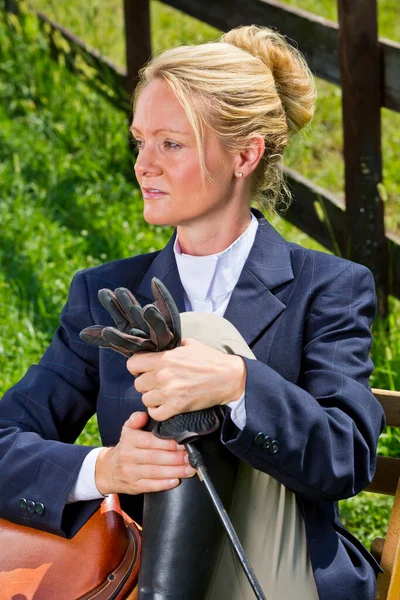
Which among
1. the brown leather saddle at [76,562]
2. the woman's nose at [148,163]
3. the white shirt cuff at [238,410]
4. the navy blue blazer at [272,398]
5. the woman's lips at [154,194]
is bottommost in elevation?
the brown leather saddle at [76,562]

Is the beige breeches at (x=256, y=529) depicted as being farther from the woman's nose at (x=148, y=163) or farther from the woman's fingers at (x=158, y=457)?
the woman's nose at (x=148, y=163)

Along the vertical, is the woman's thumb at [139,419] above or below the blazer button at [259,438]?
below

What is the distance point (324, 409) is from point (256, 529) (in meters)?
0.28

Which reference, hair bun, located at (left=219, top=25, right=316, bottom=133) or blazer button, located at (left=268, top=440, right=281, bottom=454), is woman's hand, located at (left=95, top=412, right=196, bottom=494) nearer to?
blazer button, located at (left=268, top=440, right=281, bottom=454)

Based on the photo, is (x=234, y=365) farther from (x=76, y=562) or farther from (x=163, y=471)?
(x=76, y=562)

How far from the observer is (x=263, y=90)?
8.09 feet

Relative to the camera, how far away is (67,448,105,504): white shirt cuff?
2260 millimetres

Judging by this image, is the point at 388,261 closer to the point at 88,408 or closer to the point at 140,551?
the point at 88,408

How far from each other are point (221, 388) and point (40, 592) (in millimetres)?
523

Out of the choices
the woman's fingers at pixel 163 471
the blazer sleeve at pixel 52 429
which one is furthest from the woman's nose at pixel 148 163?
the woman's fingers at pixel 163 471

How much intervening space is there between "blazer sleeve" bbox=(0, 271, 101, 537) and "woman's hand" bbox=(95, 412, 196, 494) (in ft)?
0.33

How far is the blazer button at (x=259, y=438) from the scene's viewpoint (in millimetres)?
2037

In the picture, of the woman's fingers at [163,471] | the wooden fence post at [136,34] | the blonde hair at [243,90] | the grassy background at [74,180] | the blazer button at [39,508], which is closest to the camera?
the woman's fingers at [163,471]

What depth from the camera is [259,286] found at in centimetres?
246
